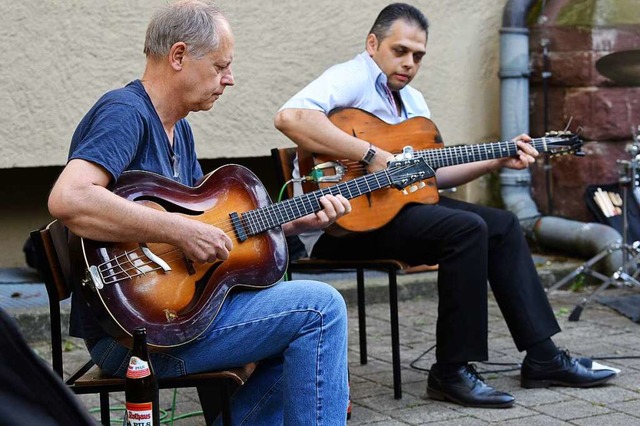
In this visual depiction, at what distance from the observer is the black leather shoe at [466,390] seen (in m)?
4.24

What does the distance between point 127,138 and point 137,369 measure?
61cm

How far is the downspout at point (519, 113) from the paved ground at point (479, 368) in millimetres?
556

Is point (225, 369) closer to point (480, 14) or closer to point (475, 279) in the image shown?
point (475, 279)

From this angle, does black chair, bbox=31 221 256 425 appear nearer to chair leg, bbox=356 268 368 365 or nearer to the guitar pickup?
the guitar pickup

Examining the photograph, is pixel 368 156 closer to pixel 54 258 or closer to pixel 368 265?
pixel 368 265

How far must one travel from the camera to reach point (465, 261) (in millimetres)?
4297

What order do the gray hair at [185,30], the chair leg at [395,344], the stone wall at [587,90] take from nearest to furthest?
1. the gray hair at [185,30]
2. the chair leg at [395,344]
3. the stone wall at [587,90]

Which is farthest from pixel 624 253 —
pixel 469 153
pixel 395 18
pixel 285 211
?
pixel 285 211

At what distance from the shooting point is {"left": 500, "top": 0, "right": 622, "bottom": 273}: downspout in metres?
6.88

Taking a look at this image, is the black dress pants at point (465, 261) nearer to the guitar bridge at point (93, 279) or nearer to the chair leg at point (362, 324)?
the chair leg at point (362, 324)

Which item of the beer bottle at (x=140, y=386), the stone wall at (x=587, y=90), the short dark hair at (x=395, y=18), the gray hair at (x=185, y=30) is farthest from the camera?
the stone wall at (x=587, y=90)

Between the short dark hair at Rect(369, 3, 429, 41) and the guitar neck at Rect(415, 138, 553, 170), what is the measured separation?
0.65 m

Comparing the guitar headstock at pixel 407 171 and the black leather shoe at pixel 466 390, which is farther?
the black leather shoe at pixel 466 390

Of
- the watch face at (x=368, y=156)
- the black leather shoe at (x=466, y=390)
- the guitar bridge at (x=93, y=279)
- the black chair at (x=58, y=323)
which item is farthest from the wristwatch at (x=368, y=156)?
the guitar bridge at (x=93, y=279)
